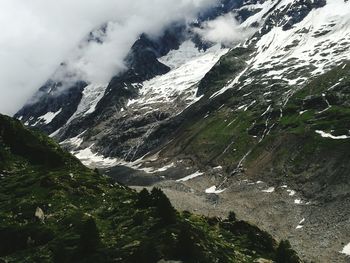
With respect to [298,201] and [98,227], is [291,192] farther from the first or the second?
[98,227]

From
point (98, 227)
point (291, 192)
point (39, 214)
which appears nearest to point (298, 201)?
point (291, 192)

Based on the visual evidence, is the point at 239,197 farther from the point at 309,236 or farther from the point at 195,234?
the point at 195,234

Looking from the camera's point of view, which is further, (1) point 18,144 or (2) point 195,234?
(1) point 18,144

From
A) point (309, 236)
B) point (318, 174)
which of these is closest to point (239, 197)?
point (318, 174)

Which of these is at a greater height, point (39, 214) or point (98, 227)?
point (39, 214)

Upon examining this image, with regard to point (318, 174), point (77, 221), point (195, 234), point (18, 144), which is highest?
point (18, 144)

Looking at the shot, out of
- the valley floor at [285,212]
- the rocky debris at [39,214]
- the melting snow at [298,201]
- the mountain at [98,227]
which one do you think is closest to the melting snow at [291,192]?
the valley floor at [285,212]

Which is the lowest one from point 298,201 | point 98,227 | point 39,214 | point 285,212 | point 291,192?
point 291,192
